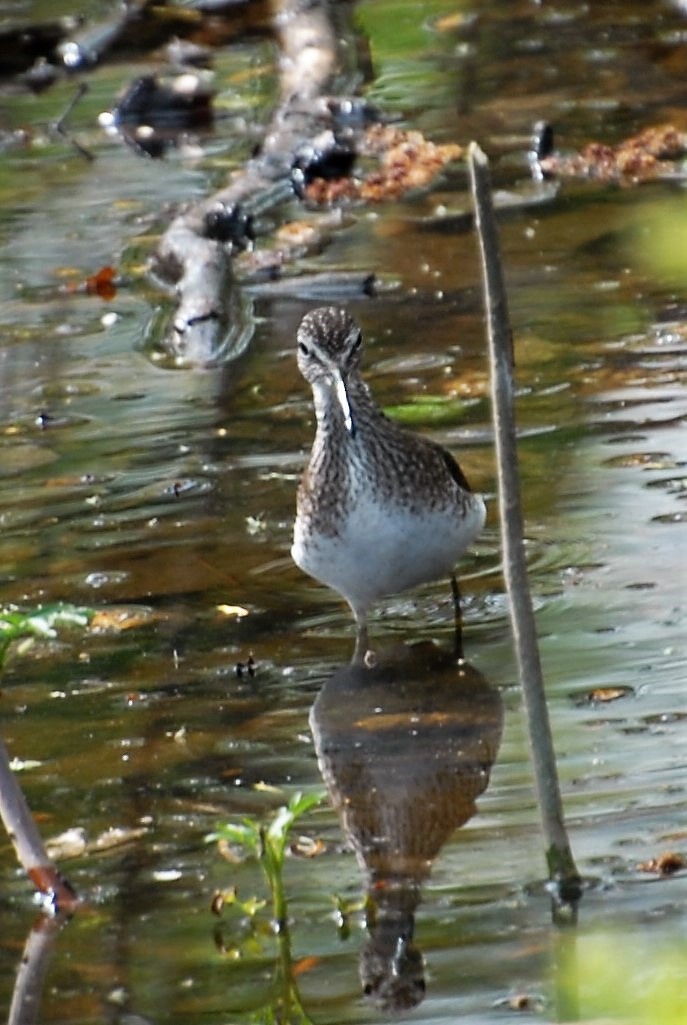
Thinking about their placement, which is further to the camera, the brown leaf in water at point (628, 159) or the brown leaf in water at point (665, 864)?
the brown leaf in water at point (628, 159)

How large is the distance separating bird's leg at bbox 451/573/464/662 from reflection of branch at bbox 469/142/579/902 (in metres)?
1.90

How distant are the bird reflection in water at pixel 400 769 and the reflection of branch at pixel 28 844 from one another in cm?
73

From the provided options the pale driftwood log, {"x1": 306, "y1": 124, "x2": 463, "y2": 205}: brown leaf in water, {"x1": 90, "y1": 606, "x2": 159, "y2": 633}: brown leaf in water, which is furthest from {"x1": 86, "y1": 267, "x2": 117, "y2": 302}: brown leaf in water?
{"x1": 90, "y1": 606, "x2": 159, "y2": 633}: brown leaf in water

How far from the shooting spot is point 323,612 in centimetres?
736

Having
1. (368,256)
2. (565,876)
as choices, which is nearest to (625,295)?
(368,256)

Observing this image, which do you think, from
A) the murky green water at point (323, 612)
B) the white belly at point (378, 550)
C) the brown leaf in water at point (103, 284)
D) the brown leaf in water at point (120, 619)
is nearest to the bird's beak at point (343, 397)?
the white belly at point (378, 550)

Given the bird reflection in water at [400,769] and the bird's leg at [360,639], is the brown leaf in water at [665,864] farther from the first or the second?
the bird's leg at [360,639]

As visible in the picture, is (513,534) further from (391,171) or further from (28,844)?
(391,171)

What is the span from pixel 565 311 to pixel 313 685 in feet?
12.8

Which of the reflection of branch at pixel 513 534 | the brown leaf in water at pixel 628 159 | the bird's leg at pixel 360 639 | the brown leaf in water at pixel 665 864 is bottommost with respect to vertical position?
the brown leaf in water at pixel 628 159

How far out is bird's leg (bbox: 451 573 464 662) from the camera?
681cm

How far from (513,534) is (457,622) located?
8.35ft

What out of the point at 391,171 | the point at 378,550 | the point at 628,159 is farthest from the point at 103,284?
the point at 378,550

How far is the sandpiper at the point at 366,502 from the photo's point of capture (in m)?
6.73
